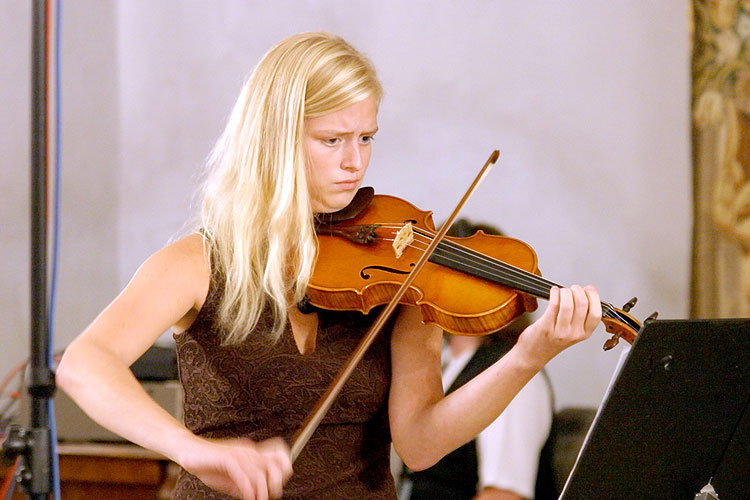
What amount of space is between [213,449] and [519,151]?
1.81 m

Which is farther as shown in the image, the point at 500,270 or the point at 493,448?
the point at 493,448

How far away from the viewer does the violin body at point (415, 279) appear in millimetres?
1103

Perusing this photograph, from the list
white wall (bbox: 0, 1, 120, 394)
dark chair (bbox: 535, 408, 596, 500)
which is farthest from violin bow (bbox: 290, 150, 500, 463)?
white wall (bbox: 0, 1, 120, 394)

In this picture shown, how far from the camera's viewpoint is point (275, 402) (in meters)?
1.09

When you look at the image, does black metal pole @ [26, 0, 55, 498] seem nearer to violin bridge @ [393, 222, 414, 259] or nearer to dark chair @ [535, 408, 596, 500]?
violin bridge @ [393, 222, 414, 259]

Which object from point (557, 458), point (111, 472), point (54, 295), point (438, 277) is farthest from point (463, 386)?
point (111, 472)

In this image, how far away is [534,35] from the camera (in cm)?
241

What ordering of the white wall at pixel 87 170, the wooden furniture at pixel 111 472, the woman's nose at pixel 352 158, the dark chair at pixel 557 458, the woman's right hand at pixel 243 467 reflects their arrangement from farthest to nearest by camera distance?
the white wall at pixel 87 170, the wooden furniture at pixel 111 472, the dark chair at pixel 557 458, the woman's nose at pixel 352 158, the woman's right hand at pixel 243 467

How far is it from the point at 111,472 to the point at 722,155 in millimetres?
1818

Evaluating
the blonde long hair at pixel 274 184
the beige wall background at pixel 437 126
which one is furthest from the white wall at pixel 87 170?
the blonde long hair at pixel 274 184

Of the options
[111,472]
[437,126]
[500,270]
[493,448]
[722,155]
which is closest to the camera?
[500,270]

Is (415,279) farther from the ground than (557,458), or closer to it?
farther from the ground

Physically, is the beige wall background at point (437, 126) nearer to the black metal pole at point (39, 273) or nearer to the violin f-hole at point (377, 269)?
the violin f-hole at point (377, 269)

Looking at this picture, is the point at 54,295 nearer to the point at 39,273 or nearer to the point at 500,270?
the point at 39,273
